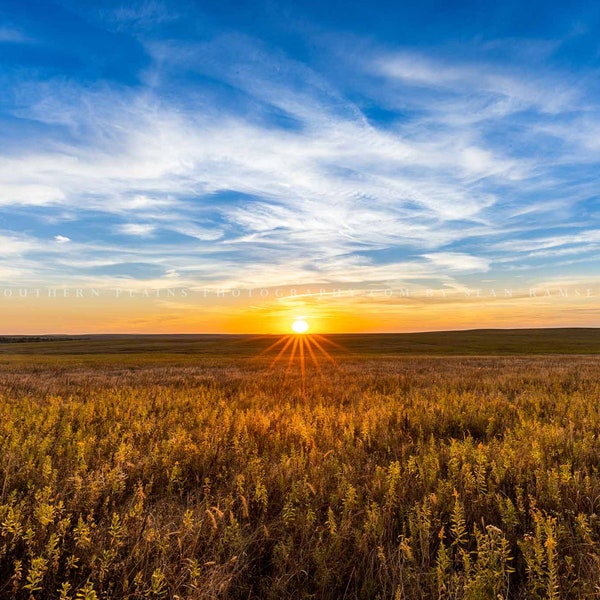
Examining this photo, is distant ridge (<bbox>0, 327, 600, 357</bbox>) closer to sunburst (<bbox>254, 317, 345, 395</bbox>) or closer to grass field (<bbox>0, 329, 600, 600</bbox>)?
sunburst (<bbox>254, 317, 345, 395</bbox>)

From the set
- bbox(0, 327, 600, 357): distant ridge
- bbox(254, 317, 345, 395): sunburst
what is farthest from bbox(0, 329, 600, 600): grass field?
bbox(0, 327, 600, 357): distant ridge

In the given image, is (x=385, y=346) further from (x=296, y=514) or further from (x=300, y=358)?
(x=296, y=514)

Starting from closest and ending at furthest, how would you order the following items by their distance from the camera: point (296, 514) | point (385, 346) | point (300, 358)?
1. point (296, 514)
2. point (300, 358)
3. point (385, 346)

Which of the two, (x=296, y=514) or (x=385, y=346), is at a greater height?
(x=296, y=514)

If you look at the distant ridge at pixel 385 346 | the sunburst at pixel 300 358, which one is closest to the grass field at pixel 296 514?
the sunburst at pixel 300 358

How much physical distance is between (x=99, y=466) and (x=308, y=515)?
284 centimetres

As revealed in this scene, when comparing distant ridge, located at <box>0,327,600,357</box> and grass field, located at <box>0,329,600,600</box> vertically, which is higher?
grass field, located at <box>0,329,600,600</box>

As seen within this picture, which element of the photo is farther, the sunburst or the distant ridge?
the distant ridge

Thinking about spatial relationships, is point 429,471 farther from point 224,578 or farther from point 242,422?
point 242,422

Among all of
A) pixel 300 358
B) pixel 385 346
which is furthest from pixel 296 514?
pixel 385 346

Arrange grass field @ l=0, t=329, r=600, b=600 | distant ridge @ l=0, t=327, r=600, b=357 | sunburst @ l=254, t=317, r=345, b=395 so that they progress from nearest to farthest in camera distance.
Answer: grass field @ l=0, t=329, r=600, b=600, sunburst @ l=254, t=317, r=345, b=395, distant ridge @ l=0, t=327, r=600, b=357

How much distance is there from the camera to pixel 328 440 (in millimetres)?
5688

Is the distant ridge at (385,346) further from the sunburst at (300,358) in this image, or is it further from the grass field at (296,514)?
the grass field at (296,514)

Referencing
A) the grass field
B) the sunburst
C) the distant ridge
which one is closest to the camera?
the grass field
